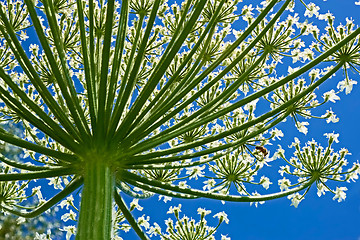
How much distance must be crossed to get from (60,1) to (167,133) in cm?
346

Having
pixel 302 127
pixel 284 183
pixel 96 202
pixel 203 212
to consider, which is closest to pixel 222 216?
pixel 203 212

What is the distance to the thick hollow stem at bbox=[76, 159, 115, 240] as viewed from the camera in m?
4.85

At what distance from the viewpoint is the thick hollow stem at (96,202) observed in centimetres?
485

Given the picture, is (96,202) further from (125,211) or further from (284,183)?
(284,183)

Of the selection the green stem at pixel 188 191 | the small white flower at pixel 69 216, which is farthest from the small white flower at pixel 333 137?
the small white flower at pixel 69 216

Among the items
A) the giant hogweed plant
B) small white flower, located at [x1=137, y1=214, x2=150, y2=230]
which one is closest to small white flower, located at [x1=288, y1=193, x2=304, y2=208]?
the giant hogweed plant

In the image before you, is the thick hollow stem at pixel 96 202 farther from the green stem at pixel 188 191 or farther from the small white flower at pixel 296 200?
the small white flower at pixel 296 200

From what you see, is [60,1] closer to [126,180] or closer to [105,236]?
[126,180]

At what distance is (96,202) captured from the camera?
501 cm

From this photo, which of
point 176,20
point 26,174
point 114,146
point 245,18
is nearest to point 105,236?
point 114,146

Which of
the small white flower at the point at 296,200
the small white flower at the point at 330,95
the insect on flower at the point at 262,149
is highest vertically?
the small white flower at the point at 330,95

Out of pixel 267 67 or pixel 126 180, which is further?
pixel 267 67

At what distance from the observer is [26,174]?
5.68 m

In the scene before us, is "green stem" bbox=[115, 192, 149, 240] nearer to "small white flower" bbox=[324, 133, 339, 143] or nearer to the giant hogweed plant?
the giant hogweed plant
